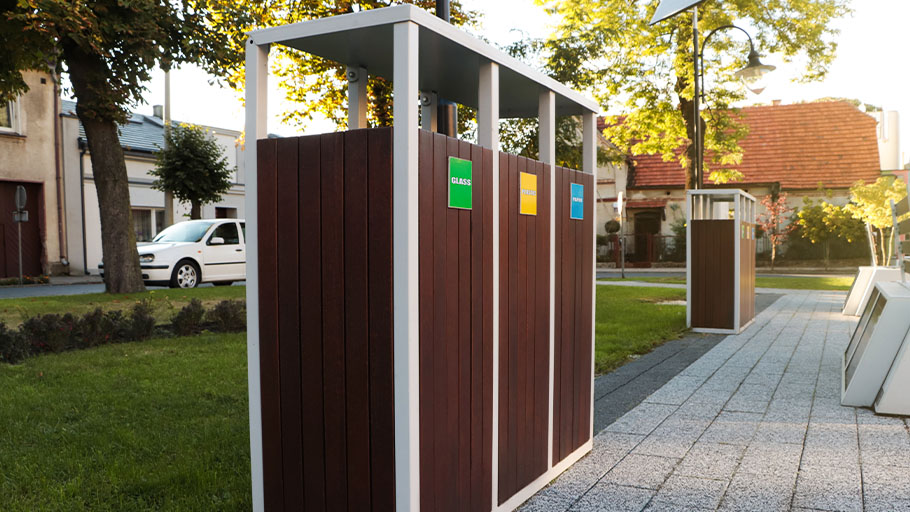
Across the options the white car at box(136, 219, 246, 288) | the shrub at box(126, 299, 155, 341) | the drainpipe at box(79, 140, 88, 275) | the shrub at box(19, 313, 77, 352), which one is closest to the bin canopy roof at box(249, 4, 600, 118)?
the shrub at box(19, 313, 77, 352)

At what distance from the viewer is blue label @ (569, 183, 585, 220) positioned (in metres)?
4.51

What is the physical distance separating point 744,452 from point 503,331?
2.07m

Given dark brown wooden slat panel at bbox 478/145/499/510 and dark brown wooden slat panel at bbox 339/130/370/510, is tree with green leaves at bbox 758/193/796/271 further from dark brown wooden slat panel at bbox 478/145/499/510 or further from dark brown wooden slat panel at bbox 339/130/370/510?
dark brown wooden slat panel at bbox 339/130/370/510

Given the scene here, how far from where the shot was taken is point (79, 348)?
8352mm

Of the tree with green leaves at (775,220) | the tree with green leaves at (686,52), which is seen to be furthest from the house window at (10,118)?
the tree with green leaves at (775,220)

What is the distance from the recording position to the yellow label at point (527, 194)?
12.4 feet

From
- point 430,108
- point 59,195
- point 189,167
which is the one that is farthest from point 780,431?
point 59,195

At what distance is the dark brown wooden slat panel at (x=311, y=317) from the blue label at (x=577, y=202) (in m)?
1.93

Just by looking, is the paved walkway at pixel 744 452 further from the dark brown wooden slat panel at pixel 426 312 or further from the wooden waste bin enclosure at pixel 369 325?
the dark brown wooden slat panel at pixel 426 312

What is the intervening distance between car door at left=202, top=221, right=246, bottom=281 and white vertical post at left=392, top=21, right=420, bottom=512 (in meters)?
16.3

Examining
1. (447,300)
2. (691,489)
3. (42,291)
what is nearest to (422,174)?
(447,300)

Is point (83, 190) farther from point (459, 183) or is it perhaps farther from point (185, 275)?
point (459, 183)

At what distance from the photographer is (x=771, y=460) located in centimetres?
452

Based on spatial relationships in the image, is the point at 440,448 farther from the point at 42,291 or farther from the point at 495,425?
the point at 42,291
